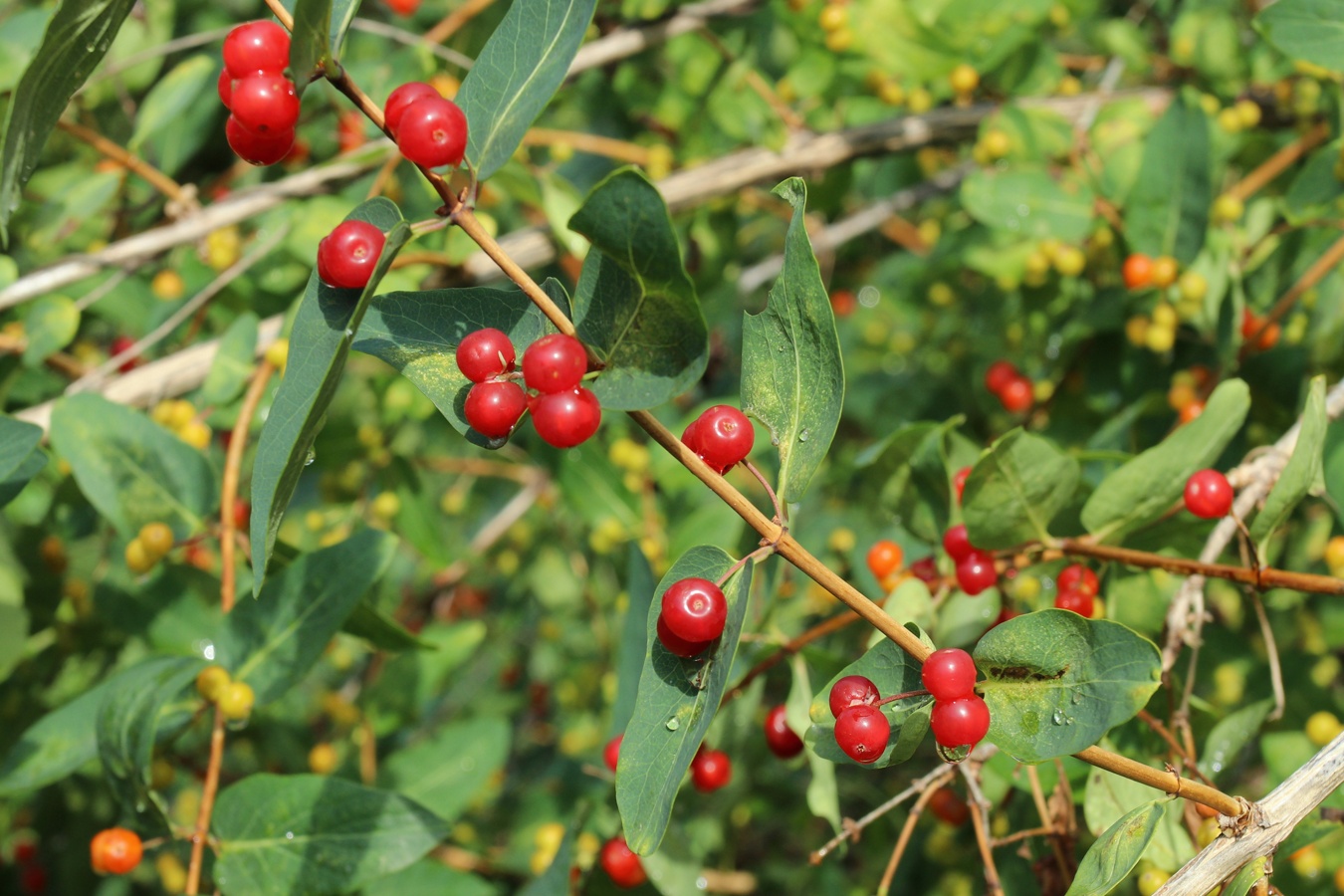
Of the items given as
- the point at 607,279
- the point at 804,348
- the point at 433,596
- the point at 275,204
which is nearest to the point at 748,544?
the point at 804,348

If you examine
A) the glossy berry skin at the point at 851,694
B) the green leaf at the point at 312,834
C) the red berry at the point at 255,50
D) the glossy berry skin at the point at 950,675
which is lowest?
the green leaf at the point at 312,834

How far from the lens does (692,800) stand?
211 centimetres

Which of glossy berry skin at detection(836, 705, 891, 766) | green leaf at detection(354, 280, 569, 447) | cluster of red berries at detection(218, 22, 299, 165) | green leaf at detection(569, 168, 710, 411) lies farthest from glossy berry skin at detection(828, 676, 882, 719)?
cluster of red berries at detection(218, 22, 299, 165)

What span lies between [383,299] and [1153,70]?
8.17 feet

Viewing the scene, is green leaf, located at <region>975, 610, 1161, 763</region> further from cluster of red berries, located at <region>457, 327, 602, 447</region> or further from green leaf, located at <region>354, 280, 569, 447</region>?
green leaf, located at <region>354, 280, 569, 447</region>

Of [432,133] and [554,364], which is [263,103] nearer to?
[432,133]

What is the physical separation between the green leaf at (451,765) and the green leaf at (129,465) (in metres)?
0.82

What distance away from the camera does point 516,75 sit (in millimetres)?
1129

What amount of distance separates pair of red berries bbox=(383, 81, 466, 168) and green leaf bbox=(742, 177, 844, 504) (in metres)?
0.36

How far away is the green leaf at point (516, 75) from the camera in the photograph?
3.60 feet

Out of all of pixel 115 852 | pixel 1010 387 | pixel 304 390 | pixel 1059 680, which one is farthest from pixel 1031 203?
pixel 115 852

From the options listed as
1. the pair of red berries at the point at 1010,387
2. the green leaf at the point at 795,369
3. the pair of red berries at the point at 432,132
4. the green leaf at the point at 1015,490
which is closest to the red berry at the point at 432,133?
the pair of red berries at the point at 432,132

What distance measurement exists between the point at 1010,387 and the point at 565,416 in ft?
5.98

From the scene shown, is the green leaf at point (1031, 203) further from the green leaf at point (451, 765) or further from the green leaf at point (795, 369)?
the green leaf at point (451, 765)
